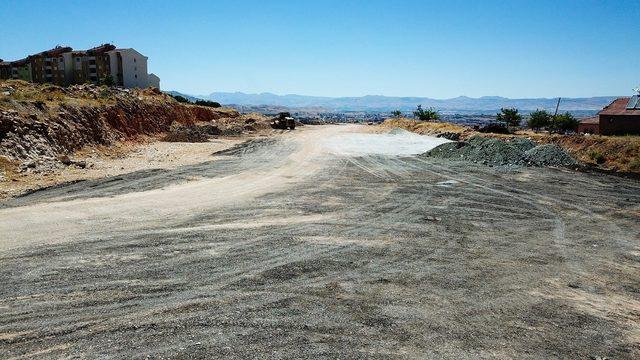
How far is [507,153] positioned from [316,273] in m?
22.0

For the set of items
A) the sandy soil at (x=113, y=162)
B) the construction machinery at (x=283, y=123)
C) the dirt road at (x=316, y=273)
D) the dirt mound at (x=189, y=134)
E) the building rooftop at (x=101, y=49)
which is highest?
the building rooftop at (x=101, y=49)

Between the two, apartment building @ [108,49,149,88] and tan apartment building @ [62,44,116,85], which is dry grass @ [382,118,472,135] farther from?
tan apartment building @ [62,44,116,85]

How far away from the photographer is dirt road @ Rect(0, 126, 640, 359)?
723 cm

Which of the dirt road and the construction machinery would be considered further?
the construction machinery

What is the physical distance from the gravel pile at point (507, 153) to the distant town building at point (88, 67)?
7127cm

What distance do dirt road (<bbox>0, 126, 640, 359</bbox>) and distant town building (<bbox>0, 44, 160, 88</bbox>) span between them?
73.8 metres

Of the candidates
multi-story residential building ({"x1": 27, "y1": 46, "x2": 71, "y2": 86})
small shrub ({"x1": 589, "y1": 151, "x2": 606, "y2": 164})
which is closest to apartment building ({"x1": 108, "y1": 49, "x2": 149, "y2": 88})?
multi-story residential building ({"x1": 27, "y1": 46, "x2": 71, "y2": 86})

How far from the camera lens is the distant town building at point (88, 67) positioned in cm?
8375

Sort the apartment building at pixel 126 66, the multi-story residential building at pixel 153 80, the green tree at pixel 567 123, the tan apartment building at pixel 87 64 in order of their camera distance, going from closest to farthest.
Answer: the green tree at pixel 567 123
the apartment building at pixel 126 66
the tan apartment building at pixel 87 64
the multi-story residential building at pixel 153 80

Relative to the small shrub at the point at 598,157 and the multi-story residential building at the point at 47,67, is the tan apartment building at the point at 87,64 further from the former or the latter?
the small shrub at the point at 598,157

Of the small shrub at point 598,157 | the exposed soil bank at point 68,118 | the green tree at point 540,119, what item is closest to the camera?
the exposed soil bank at point 68,118

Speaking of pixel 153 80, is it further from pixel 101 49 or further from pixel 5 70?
pixel 5 70

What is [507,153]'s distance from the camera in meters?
28.1

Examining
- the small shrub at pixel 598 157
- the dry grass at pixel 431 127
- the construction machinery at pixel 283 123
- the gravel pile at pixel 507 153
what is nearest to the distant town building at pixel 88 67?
the construction machinery at pixel 283 123
